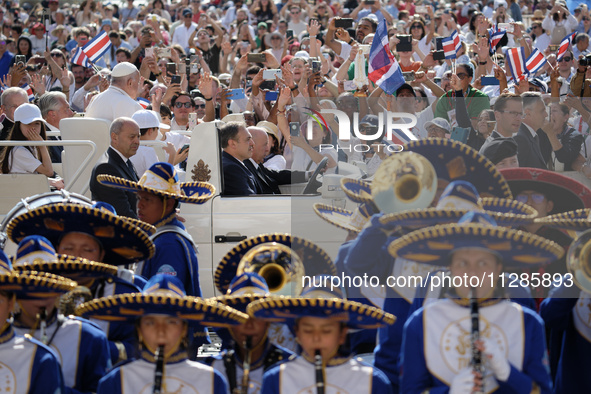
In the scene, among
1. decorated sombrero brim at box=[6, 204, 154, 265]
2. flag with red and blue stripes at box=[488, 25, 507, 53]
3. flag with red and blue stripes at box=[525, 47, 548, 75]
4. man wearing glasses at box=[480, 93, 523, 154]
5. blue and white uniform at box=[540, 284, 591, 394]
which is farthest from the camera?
flag with red and blue stripes at box=[488, 25, 507, 53]

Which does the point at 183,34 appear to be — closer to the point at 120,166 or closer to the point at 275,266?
the point at 120,166

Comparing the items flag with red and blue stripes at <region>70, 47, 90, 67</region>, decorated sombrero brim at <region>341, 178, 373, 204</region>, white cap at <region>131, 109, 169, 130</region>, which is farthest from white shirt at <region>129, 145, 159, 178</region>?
flag with red and blue stripes at <region>70, 47, 90, 67</region>

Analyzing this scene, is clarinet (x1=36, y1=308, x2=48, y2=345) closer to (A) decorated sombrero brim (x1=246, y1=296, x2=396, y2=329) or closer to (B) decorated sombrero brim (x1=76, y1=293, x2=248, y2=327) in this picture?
(B) decorated sombrero brim (x1=76, y1=293, x2=248, y2=327)

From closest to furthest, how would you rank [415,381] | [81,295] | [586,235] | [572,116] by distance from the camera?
[415,381], [586,235], [81,295], [572,116]

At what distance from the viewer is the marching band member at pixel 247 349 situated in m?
4.17

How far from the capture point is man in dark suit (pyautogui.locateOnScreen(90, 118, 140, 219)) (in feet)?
23.6

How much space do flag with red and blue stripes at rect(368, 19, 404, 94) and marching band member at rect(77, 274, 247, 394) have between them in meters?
5.12

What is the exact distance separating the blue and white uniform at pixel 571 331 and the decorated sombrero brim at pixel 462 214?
46 cm

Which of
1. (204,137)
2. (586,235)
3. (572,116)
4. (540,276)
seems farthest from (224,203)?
(586,235)

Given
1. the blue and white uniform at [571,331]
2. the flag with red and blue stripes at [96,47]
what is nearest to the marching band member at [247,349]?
the blue and white uniform at [571,331]

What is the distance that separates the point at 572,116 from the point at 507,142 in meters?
1.49

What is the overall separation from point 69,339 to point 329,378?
1.17 metres

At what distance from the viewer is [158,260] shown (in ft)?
17.9

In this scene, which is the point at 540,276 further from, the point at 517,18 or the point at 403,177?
the point at 517,18
